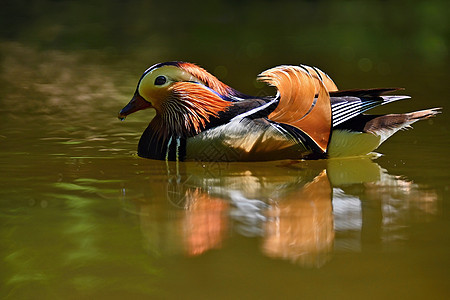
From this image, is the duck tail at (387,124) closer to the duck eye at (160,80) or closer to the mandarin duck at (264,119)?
the mandarin duck at (264,119)

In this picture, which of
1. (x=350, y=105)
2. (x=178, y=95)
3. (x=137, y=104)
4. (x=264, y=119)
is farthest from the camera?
(x=137, y=104)

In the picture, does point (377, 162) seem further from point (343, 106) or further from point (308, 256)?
point (308, 256)

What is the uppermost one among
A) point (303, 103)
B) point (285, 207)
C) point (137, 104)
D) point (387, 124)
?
point (137, 104)

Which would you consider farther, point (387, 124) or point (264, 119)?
point (387, 124)

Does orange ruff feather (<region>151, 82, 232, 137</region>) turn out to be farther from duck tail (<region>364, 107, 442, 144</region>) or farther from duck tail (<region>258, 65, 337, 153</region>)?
duck tail (<region>364, 107, 442, 144</region>)

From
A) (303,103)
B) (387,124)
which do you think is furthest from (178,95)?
(387,124)

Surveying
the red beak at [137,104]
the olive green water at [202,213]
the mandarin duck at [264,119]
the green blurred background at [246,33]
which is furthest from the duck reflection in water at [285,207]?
the green blurred background at [246,33]

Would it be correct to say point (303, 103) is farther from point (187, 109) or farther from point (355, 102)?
point (187, 109)

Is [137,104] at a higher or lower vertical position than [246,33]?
lower

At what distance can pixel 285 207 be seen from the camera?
5812mm

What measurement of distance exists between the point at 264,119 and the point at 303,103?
38 cm

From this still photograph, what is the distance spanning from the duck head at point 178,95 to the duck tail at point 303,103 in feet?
1.78

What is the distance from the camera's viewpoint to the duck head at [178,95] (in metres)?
7.47

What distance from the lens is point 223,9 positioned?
29688mm
